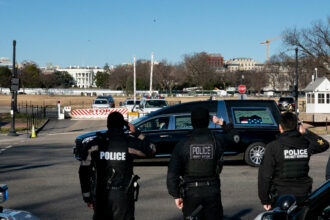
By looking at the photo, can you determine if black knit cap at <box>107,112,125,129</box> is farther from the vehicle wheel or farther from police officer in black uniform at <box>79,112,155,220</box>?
the vehicle wheel

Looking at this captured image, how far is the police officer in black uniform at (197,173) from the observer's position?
4.71m

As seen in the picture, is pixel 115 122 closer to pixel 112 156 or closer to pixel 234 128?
pixel 112 156

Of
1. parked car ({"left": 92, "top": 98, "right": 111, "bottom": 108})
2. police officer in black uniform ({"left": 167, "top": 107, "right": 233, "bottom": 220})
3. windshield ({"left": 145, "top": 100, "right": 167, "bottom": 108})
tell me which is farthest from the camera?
parked car ({"left": 92, "top": 98, "right": 111, "bottom": 108})

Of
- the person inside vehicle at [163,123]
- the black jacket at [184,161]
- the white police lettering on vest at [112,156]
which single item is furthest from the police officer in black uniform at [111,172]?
the person inside vehicle at [163,123]

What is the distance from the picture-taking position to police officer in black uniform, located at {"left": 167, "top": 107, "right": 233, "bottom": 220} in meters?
4.71

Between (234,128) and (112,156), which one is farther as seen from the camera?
(234,128)

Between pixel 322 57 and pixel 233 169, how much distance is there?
4228 centimetres

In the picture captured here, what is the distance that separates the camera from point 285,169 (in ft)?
16.8

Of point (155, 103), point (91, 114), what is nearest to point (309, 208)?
point (155, 103)

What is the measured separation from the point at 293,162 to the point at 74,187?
6.16 meters

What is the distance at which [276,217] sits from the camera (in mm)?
4293

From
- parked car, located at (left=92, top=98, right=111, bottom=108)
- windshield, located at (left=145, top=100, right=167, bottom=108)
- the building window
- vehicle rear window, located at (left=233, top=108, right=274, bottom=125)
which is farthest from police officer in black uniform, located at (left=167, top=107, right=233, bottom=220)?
the building window

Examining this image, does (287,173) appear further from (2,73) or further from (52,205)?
(2,73)

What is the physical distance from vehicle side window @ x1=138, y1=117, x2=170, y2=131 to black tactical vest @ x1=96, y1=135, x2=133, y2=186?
7.70 metres
